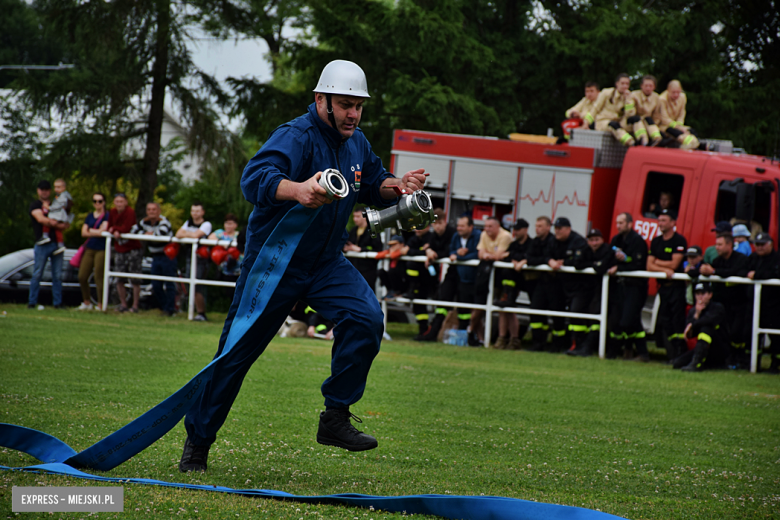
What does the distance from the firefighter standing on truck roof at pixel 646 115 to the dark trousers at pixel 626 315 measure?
3.12m

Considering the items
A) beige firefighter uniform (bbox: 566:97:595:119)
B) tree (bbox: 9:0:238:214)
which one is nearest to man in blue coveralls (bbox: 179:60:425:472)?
beige firefighter uniform (bbox: 566:97:595:119)

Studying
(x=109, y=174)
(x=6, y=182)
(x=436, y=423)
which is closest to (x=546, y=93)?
(x=109, y=174)

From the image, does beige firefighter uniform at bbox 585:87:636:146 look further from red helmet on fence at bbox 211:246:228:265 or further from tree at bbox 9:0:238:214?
tree at bbox 9:0:238:214

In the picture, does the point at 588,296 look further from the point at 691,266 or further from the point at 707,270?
the point at 707,270

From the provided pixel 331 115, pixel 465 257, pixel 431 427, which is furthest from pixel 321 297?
pixel 465 257

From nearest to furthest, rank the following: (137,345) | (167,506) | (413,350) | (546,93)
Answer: (167,506) → (137,345) → (413,350) → (546,93)

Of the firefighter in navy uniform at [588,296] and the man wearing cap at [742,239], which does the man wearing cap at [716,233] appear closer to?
the man wearing cap at [742,239]

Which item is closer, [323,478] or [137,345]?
[323,478]

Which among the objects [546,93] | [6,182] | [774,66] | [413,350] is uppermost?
[774,66]

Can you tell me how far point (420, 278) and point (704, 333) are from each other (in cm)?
450

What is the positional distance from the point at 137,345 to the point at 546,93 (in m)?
15.5

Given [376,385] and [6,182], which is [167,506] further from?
[6,182]

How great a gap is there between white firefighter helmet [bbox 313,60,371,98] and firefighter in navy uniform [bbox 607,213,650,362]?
27.9ft

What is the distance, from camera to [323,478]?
190 inches
